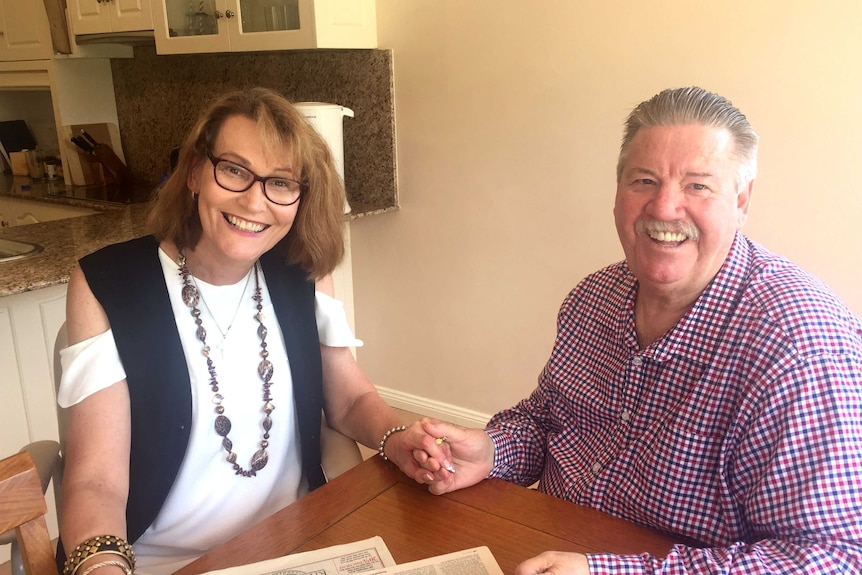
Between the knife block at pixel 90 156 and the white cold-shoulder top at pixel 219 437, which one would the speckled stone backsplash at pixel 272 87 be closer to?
the knife block at pixel 90 156

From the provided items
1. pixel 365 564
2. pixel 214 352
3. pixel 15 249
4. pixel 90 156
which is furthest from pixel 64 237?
pixel 365 564

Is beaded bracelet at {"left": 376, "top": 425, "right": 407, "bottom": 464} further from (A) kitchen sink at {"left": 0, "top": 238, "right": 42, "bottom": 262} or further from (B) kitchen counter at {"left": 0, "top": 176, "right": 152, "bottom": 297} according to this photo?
(A) kitchen sink at {"left": 0, "top": 238, "right": 42, "bottom": 262}

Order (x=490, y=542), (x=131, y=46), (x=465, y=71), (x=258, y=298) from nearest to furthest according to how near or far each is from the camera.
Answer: (x=490, y=542)
(x=258, y=298)
(x=465, y=71)
(x=131, y=46)

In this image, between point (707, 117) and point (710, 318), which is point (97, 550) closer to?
point (710, 318)

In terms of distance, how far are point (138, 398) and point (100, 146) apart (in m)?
2.76

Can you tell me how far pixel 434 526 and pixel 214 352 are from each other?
57cm

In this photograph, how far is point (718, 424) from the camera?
3.48ft

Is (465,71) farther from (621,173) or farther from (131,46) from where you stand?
(131,46)

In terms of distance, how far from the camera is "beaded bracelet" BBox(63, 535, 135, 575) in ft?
3.43

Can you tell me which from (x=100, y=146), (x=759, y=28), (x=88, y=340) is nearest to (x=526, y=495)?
(x=88, y=340)

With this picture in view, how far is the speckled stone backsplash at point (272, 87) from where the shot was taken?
2801mm

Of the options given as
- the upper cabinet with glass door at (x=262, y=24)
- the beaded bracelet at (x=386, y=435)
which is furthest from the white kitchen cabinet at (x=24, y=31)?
the beaded bracelet at (x=386, y=435)

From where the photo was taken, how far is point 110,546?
107 cm

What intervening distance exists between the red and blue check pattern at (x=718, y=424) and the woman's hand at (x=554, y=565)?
2 centimetres
